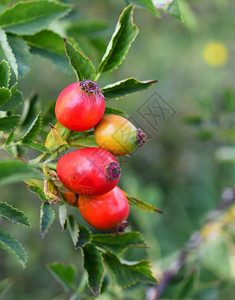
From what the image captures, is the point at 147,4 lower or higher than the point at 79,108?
higher

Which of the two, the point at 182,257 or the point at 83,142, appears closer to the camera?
the point at 83,142

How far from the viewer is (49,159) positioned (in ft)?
3.99

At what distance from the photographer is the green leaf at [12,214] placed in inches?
41.7

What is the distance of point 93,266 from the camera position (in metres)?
1.24

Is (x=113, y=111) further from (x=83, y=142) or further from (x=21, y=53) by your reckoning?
(x=21, y=53)

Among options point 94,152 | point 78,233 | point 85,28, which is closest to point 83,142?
point 94,152

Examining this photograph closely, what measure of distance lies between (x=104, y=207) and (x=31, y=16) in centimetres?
83

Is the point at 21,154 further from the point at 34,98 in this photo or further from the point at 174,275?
the point at 174,275

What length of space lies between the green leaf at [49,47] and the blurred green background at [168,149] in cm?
67

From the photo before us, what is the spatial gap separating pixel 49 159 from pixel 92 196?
0.19 metres

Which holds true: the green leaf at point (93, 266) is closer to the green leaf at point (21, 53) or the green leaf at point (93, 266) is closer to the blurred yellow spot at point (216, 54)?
the green leaf at point (21, 53)

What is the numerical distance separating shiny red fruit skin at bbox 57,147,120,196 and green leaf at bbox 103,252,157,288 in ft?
1.09

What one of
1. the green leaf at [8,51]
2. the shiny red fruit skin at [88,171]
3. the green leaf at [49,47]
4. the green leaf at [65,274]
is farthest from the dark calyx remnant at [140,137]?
the green leaf at [65,274]

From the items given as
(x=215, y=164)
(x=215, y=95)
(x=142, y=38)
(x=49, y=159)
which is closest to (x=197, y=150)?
(x=215, y=164)
